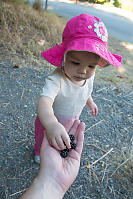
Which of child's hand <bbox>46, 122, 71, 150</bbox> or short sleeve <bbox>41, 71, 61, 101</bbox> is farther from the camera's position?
short sleeve <bbox>41, 71, 61, 101</bbox>

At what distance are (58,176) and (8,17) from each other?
3079mm

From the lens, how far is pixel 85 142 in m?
1.92

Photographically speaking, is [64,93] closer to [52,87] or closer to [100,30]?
[52,87]

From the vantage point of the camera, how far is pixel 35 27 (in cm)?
367

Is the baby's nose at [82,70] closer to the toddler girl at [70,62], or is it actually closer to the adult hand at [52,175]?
the toddler girl at [70,62]

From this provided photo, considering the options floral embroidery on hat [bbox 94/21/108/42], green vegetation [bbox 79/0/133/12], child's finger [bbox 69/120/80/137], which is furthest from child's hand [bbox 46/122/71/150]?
green vegetation [bbox 79/0/133/12]

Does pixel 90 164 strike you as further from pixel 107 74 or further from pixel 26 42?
pixel 26 42

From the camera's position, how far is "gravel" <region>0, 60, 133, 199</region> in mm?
1507

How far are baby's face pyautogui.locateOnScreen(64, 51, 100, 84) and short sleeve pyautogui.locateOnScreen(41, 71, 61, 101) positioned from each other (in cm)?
8

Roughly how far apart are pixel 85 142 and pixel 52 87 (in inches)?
39.5

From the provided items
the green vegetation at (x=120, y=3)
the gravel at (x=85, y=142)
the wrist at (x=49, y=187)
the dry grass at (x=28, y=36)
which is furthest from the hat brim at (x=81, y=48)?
the green vegetation at (x=120, y=3)

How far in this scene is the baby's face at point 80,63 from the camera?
1011 mm

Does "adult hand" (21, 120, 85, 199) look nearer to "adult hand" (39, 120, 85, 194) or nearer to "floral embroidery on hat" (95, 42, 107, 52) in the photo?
"adult hand" (39, 120, 85, 194)

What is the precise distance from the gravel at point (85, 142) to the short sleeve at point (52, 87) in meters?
0.81
